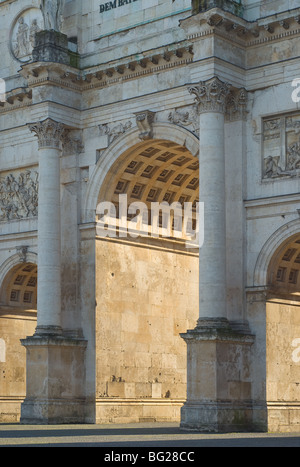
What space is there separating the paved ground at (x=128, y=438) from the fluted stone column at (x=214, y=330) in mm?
1171

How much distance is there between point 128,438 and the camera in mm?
28344

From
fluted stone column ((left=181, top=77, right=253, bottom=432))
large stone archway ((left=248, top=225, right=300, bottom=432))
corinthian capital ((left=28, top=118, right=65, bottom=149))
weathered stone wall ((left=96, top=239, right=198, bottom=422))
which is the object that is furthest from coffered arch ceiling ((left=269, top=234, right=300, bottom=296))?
corinthian capital ((left=28, top=118, right=65, bottom=149))

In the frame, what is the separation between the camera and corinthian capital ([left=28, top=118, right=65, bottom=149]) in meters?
38.0

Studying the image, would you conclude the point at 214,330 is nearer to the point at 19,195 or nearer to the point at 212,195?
the point at 212,195

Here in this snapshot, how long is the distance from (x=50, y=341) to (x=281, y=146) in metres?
10.5

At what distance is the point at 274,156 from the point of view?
33.1 meters

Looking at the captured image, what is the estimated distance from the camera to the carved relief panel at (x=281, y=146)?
32.6m

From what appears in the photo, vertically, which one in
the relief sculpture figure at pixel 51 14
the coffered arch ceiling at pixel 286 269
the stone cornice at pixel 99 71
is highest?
the relief sculpture figure at pixel 51 14

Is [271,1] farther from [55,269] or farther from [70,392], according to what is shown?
[70,392]

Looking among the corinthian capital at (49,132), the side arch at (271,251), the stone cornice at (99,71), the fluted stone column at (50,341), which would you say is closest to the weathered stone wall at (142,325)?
the fluted stone column at (50,341)

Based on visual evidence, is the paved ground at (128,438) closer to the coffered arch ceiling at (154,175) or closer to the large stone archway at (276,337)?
the large stone archway at (276,337)

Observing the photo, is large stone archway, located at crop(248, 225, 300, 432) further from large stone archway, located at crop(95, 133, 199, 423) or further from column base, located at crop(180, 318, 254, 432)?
large stone archway, located at crop(95, 133, 199, 423)

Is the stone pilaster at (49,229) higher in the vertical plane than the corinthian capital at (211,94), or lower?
lower
